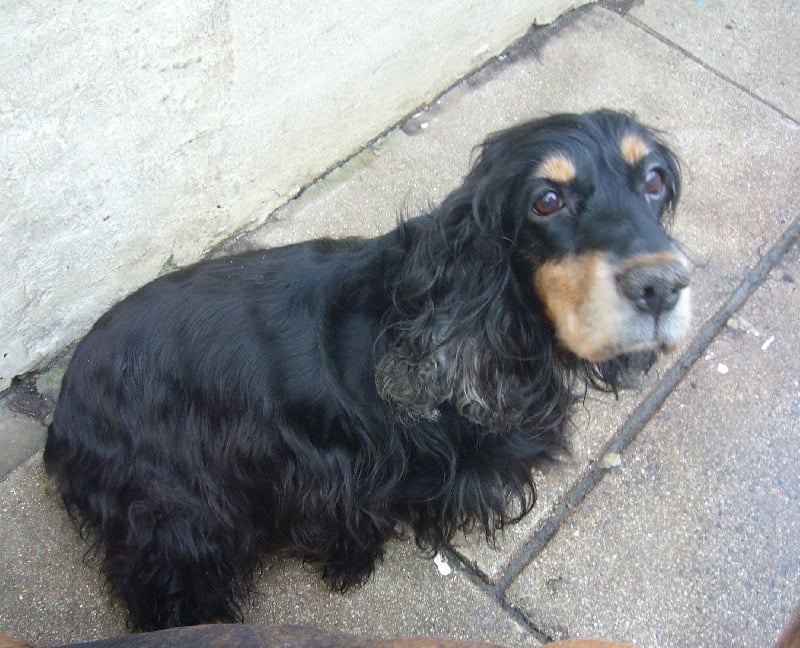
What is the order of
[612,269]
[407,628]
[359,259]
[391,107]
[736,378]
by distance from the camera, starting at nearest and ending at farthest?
1. [612,269]
2. [359,259]
3. [407,628]
4. [736,378]
5. [391,107]

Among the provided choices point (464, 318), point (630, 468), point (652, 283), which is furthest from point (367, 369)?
point (630, 468)

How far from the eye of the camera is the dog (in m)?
1.80

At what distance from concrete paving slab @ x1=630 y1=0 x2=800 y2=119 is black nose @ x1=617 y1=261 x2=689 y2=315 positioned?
8.93 feet

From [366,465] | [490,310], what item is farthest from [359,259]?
[366,465]

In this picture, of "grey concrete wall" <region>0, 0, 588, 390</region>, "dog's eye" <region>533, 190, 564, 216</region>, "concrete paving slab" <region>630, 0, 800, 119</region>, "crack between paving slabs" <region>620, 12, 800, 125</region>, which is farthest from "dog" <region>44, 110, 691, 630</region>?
"concrete paving slab" <region>630, 0, 800, 119</region>

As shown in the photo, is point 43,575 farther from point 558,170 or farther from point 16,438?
point 558,170

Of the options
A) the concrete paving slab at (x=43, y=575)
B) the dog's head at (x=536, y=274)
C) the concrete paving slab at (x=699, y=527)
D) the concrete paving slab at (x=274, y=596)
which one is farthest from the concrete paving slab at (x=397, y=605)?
the dog's head at (x=536, y=274)

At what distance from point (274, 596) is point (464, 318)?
1160 millimetres

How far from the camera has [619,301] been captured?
167cm

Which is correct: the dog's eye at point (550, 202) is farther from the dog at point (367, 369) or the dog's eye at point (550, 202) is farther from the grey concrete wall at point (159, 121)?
the grey concrete wall at point (159, 121)

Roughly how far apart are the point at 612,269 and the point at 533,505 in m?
1.11

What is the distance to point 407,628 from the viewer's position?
241 centimetres

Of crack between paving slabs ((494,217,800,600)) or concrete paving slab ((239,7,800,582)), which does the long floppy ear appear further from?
concrete paving slab ((239,7,800,582))

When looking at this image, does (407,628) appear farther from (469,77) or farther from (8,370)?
(469,77)
